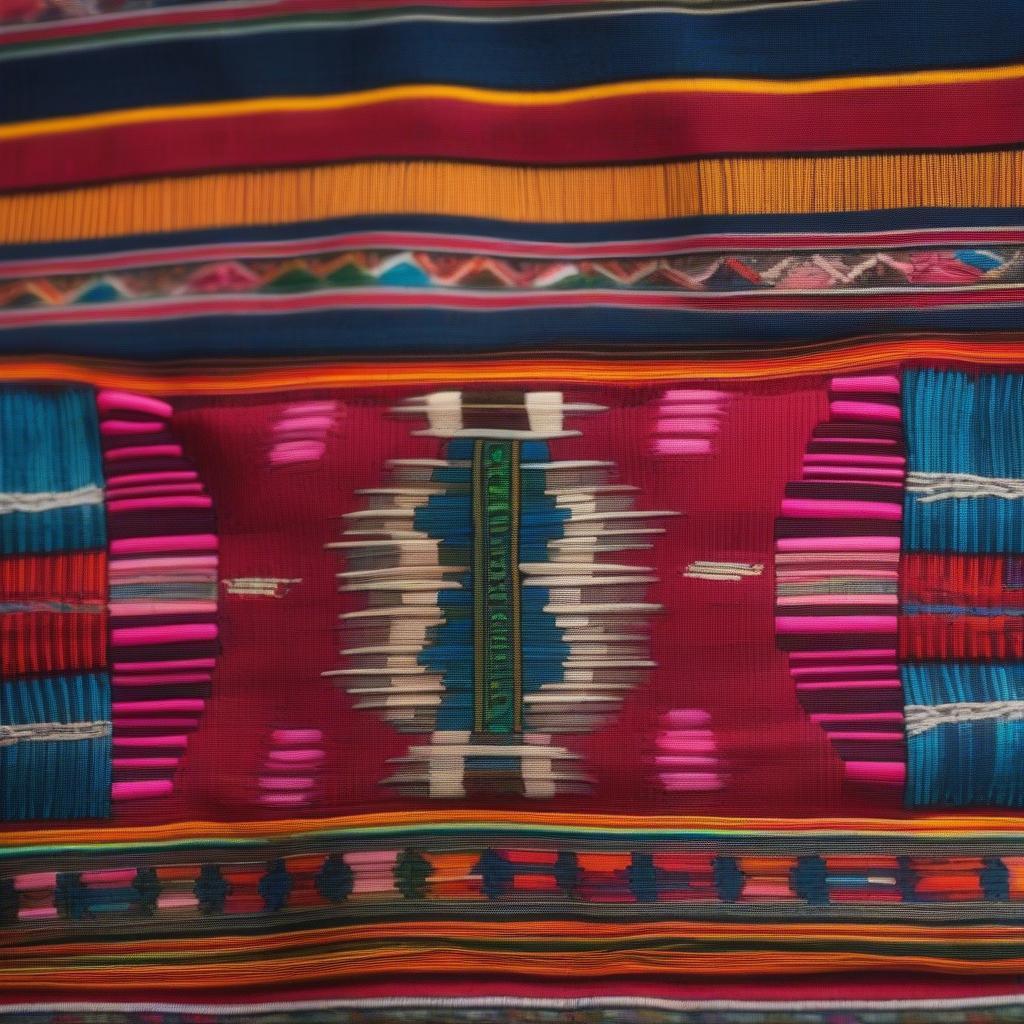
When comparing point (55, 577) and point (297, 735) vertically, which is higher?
point (55, 577)

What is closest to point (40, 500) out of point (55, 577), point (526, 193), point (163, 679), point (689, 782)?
point (55, 577)

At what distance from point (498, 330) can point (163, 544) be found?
0.36 meters

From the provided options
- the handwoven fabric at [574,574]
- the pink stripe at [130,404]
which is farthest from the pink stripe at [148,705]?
the pink stripe at [130,404]

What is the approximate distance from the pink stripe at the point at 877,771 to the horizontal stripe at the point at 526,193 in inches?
19.6

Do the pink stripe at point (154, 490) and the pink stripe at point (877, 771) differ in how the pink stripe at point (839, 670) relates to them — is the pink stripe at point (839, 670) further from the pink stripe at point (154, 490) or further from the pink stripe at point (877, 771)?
the pink stripe at point (154, 490)

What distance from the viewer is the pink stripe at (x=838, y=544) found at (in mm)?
755

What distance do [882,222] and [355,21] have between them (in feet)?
1.72

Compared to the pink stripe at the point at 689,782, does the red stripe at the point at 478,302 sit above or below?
above

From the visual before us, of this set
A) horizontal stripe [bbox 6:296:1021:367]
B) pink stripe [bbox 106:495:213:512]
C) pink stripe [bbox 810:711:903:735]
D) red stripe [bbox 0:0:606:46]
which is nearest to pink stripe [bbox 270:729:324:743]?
pink stripe [bbox 106:495:213:512]

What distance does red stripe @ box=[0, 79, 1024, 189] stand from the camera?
2.55 feet

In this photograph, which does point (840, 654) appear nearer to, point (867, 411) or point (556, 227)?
point (867, 411)

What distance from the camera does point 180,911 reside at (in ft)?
2.56

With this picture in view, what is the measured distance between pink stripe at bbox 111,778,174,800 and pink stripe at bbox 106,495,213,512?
0.81 feet

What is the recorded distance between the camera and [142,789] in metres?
0.78
